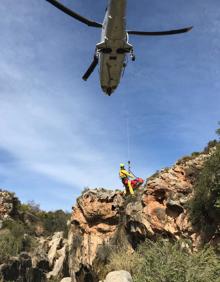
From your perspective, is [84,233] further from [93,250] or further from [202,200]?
[202,200]

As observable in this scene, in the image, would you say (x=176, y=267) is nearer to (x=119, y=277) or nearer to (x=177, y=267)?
(x=177, y=267)

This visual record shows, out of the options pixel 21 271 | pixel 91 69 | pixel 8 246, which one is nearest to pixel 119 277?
pixel 91 69

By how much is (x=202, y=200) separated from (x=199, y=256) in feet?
21.1

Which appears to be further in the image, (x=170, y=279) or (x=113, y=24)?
(x=170, y=279)

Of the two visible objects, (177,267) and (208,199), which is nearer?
(177,267)

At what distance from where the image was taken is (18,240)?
49.1m

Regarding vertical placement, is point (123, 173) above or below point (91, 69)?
above

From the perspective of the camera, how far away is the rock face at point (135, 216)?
2481cm

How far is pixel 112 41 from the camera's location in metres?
11.7

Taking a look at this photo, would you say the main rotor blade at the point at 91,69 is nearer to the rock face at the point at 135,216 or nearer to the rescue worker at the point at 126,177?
the rock face at the point at 135,216

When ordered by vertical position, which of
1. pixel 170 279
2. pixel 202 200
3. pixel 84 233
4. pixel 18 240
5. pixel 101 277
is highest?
pixel 18 240

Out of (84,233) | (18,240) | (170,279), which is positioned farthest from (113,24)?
(18,240)

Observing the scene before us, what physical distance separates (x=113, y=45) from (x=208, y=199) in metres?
13.0

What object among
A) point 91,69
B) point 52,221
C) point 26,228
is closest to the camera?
point 91,69
